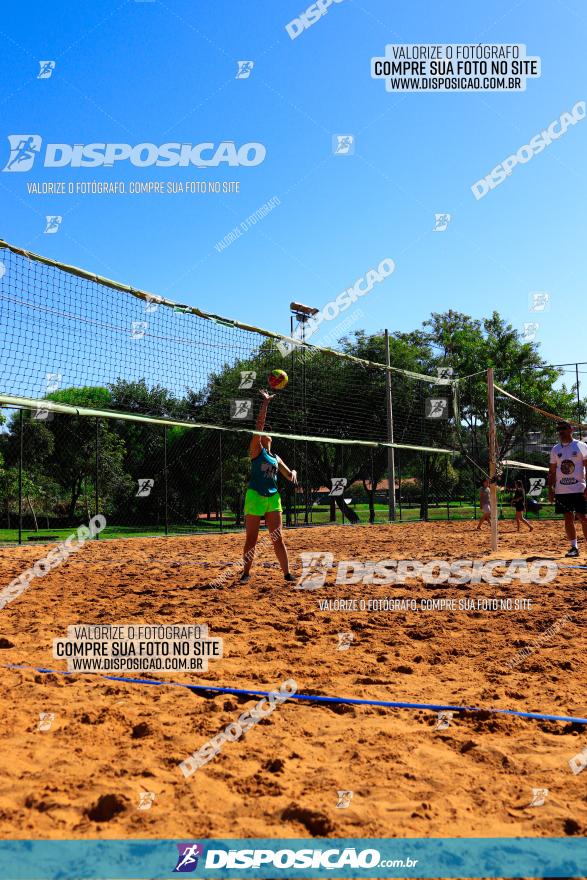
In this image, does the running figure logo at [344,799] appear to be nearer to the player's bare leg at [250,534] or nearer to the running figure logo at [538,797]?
the running figure logo at [538,797]

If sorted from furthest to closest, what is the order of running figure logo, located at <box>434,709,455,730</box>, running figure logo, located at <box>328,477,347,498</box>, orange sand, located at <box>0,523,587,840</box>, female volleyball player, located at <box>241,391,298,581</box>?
running figure logo, located at <box>328,477,347,498</box>
female volleyball player, located at <box>241,391,298,581</box>
running figure logo, located at <box>434,709,455,730</box>
orange sand, located at <box>0,523,587,840</box>

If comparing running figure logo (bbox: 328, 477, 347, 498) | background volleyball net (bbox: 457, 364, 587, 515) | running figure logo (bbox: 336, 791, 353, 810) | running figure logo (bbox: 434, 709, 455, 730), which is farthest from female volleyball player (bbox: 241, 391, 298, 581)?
background volleyball net (bbox: 457, 364, 587, 515)

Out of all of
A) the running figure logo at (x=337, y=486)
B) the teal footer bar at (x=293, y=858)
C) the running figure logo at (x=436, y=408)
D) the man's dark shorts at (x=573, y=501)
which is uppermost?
the running figure logo at (x=436, y=408)

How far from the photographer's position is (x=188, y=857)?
6.31ft

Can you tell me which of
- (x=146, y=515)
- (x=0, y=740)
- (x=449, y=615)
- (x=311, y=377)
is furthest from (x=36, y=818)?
(x=146, y=515)

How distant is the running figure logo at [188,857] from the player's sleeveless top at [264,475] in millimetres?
4862

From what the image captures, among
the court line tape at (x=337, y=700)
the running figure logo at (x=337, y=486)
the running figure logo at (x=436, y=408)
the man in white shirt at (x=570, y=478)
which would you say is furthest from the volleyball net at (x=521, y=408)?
the court line tape at (x=337, y=700)

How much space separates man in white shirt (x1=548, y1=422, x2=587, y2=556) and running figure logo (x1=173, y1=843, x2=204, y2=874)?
7611 millimetres

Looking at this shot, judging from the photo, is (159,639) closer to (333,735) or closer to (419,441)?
(333,735)

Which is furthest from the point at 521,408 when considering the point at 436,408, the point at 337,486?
the point at 337,486

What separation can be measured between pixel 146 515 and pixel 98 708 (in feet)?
79.4

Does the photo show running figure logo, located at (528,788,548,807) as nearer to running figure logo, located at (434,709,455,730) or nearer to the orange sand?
the orange sand

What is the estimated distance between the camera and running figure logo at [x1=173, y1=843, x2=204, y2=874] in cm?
188

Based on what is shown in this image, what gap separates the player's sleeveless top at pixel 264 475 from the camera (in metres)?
6.79
